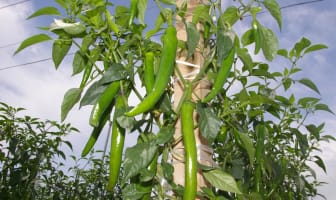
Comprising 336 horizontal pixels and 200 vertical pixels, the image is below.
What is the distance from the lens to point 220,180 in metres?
1.02

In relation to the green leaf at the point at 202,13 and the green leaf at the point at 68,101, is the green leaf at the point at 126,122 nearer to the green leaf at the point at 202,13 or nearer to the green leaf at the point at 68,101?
the green leaf at the point at 68,101

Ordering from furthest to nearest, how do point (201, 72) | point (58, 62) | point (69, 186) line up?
point (69, 186) < point (58, 62) < point (201, 72)

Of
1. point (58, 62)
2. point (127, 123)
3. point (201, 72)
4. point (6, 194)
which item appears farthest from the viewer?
point (6, 194)

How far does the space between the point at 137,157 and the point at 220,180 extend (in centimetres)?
22

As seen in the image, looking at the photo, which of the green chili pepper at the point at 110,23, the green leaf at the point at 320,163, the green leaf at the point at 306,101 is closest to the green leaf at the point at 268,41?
the green chili pepper at the point at 110,23

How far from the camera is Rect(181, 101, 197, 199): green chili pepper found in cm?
91

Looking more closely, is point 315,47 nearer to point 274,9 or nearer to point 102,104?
point 274,9

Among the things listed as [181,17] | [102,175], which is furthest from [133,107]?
[102,175]

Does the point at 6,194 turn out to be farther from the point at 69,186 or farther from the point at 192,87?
the point at 192,87

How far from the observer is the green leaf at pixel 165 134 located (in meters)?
0.99

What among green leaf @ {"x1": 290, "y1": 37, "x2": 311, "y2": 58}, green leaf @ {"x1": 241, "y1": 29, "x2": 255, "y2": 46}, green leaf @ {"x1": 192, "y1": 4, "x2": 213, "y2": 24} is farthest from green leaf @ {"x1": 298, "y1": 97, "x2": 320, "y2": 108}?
green leaf @ {"x1": 192, "y1": 4, "x2": 213, "y2": 24}

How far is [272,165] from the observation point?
1651 mm

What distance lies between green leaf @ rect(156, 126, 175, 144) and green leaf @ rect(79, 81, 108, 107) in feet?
0.60

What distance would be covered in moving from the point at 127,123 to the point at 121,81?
0.12 meters
